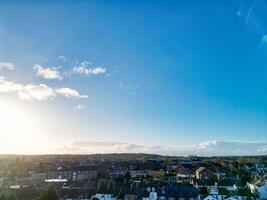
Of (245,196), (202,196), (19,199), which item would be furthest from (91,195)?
(245,196)

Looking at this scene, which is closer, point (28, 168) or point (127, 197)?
point (127, 197)

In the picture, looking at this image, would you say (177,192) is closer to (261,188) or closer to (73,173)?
(261,188)

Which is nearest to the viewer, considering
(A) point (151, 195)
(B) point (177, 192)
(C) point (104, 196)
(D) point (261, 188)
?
(C) point (104, 196)

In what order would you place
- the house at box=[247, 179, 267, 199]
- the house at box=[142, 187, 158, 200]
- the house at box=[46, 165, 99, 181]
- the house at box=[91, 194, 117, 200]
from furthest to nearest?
1. the house at box=[46, 165, 99, 181]
2. the house at box=[247, 179, 267, 199]
3. the house at box=[142, 187, 158, 200]
4. the house at box=[91, 194, 117, 200]

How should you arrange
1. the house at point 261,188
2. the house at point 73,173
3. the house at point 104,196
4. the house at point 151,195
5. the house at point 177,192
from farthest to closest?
the house at point 73,173 < the house at point 261,188 < the house at point 151,195 < the house at point 177,192 < the house at point 104,196

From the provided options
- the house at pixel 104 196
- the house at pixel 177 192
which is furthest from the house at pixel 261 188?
the house at pixel 104 196

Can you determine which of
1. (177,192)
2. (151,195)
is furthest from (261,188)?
(151,195)

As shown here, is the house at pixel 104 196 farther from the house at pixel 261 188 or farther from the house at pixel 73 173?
the house at pixel 73 173

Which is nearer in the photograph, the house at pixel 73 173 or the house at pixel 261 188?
the house at pixel 261 188

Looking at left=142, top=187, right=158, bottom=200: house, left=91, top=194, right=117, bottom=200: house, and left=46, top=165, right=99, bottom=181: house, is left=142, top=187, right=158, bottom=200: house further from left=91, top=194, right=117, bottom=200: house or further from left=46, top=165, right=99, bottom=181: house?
left=46, top=165, right=99, bottom=181: house

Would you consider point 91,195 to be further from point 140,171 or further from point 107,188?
point 140,171

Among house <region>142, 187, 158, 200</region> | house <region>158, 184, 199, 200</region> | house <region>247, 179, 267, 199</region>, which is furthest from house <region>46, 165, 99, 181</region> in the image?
house <region>247, 179, 267, 199</region>
